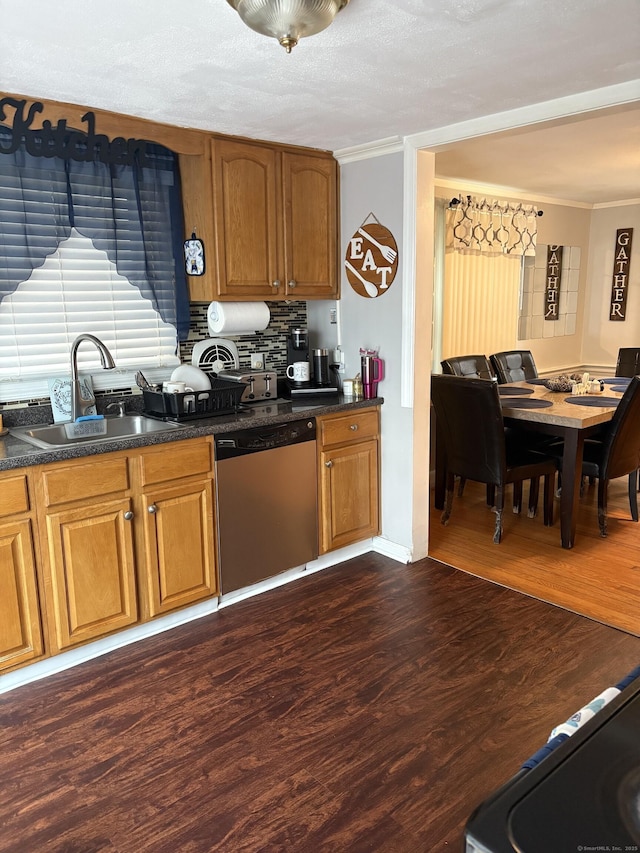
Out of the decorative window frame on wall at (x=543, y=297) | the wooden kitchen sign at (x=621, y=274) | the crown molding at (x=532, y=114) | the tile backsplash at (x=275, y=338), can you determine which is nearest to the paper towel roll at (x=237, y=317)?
the tile backsplash at (x=275, y=338)

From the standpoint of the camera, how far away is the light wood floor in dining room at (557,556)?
122 inches

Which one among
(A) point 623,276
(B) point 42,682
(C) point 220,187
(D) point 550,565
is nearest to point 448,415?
(D) point 550,565

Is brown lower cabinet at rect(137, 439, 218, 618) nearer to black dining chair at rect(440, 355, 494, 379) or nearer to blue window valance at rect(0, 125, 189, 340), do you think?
blue window valance at rect(0, 125, 189, 340)

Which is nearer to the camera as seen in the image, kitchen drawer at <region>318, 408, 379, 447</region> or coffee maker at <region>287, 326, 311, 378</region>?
kitchen drawer at <region>318, 408, 379, 447</region>

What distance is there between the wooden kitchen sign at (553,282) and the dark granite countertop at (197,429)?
3339mm

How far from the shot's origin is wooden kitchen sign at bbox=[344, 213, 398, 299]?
336cm

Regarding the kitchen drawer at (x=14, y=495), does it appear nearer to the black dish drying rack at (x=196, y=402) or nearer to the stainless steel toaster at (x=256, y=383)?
the black dish drying rack at (x=196, y=402)

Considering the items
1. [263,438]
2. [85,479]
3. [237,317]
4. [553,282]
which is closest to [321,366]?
[237,317]

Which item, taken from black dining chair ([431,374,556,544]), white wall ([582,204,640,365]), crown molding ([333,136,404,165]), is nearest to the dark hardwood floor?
black dining chair ([431,374,556,544])

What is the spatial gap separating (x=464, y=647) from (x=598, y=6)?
2294 millimetres

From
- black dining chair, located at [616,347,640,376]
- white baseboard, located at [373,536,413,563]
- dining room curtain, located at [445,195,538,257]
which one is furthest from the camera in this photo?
black dining chair, located at [616,347,640,376]

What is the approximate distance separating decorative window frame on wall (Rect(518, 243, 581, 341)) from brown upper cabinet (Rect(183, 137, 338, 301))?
2.85 meters

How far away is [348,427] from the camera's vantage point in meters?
3.40

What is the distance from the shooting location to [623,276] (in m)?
6.32
